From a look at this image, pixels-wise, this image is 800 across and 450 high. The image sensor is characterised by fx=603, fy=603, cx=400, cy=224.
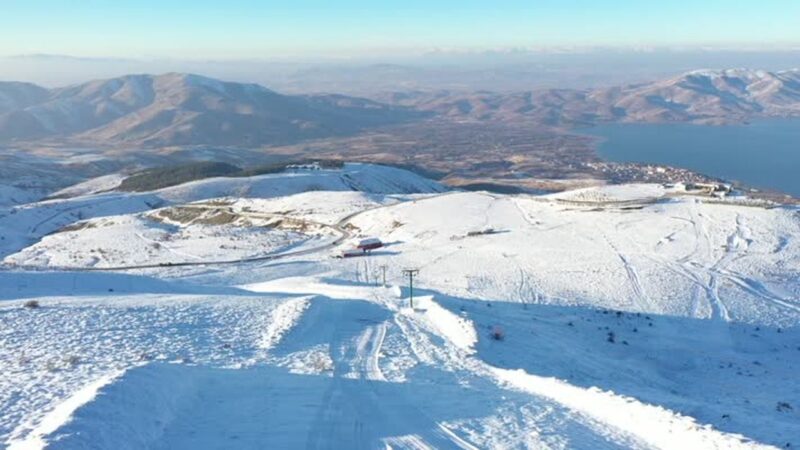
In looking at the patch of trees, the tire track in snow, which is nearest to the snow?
the patch of trees

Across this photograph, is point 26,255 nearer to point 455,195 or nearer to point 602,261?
point 455,195

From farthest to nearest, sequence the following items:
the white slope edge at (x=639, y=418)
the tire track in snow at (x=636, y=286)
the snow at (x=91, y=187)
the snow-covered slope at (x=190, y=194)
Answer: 1. the snow at (x=91, y=187)
2. the snow-covered slope at (x=190, y=194)
3. the tire track in snow at (x=636, y=286)
4. the white slope edge at (x=639, y=418)

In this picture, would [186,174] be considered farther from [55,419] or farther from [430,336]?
[55,419]

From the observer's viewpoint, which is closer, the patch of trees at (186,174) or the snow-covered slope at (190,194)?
the snow-covered slope at (190,194)

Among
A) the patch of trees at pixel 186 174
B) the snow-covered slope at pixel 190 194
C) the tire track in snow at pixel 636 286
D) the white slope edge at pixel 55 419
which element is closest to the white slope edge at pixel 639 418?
the white slope edge at pixel 55 419

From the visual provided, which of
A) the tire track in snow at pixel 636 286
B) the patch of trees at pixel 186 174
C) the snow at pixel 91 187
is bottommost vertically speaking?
the snow at pixel 91 187

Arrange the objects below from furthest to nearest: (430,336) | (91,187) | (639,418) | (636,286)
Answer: (91,187), (636,286), (430,336), (639,418)

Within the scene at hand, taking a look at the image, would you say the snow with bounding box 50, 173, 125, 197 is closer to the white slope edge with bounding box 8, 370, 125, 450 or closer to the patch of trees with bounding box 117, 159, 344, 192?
the patch of trees with bounding box 117, 159, 344, 192

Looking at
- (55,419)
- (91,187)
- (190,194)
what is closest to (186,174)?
(91,187)

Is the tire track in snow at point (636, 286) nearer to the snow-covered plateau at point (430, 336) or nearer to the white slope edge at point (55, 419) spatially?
the snow-covered plateau at point (430, 336)
